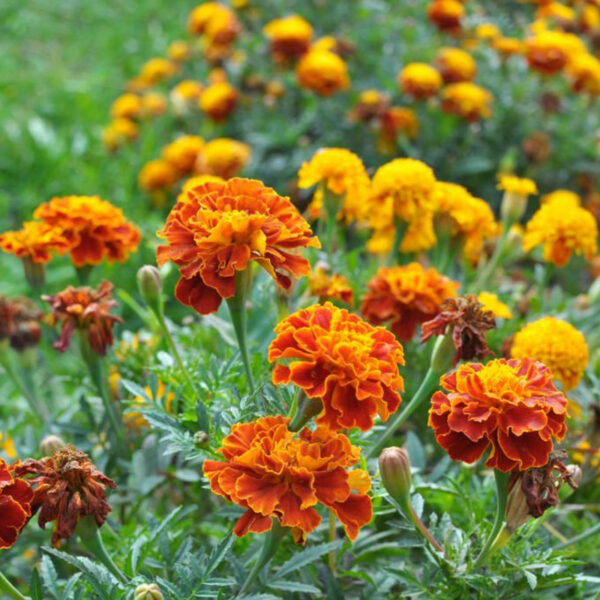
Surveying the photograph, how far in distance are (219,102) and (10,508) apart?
2.40m

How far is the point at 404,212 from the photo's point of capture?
157cm

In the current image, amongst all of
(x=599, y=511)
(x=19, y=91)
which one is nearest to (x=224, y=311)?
(x=599, y=511)

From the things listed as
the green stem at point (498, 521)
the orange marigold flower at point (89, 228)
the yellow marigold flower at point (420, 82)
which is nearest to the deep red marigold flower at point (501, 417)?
the green stem at point (498, 521)

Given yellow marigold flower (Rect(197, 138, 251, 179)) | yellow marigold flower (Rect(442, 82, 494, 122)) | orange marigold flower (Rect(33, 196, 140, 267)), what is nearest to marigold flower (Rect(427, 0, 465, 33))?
yellow marigold flower (Rect(442, 82, 494, 122))

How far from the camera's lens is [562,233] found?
169 cm

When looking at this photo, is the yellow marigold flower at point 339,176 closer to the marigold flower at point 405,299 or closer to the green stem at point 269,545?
the marigold flower at point 405,299

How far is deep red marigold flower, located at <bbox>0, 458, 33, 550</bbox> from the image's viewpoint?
2.95 feet

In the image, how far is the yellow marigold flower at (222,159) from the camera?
2758mm

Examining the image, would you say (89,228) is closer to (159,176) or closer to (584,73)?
(159,176)

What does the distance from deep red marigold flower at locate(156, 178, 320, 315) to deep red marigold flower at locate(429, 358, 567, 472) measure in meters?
0.26

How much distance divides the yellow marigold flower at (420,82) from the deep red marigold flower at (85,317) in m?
1.67

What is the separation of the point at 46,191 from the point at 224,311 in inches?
80.5

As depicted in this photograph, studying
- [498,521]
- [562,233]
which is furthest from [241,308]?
[562,233]

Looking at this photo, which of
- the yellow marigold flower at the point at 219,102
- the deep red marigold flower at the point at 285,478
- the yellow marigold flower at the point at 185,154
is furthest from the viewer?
the yellow marigold flower at the point at 219,102
